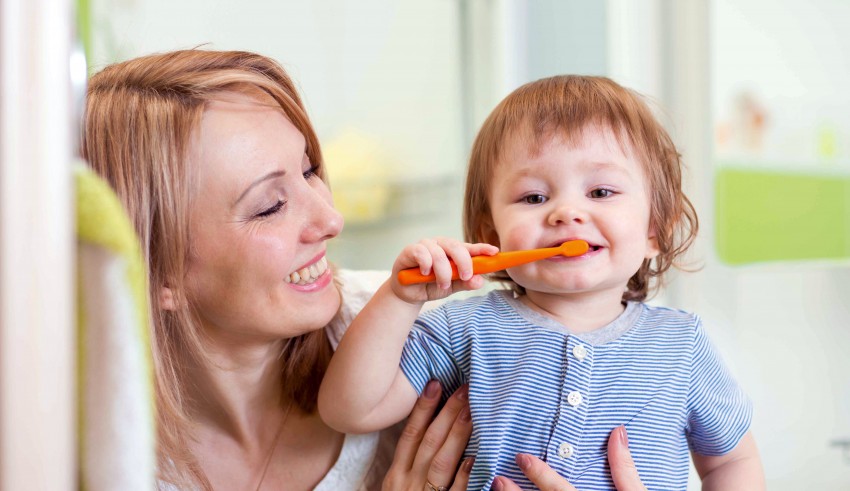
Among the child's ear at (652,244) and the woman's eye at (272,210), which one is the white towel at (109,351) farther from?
the child's ear at (652,244)

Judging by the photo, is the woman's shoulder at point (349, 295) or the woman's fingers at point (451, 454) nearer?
the woman's fingers at point (451, 454)

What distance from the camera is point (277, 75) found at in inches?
41.1

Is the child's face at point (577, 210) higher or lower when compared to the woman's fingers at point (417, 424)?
higher

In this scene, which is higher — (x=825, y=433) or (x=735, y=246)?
(x=735, y=246)

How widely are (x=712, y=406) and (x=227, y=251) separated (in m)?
0.61

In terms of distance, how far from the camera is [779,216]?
2.08 meters

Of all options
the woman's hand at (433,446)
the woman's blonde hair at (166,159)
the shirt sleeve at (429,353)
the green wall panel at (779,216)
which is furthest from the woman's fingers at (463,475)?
the green wall panel at (779,216)

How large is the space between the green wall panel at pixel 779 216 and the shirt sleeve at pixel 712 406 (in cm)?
105

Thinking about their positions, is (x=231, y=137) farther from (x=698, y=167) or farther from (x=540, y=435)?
(x=698, y=167)

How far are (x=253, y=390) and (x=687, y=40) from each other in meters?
1.45

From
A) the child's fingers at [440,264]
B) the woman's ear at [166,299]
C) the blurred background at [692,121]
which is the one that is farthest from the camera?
the blurred background at [692,121]

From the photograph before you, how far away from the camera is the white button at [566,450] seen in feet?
2.88

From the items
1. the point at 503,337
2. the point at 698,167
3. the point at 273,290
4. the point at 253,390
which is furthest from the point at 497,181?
→ the point at 698,167

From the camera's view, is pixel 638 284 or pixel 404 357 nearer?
pixel 404 357
